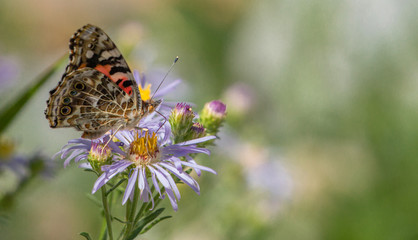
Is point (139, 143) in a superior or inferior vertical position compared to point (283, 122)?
inferior

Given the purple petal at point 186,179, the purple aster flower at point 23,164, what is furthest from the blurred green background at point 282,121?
the purple petal at point 186,179

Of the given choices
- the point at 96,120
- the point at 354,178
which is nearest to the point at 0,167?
the point at 96,120

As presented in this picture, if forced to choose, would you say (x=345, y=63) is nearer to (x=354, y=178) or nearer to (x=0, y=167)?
(x=354, y=178)

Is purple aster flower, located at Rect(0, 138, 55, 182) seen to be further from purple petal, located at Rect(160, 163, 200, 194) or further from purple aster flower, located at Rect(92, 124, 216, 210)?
purple petal, located at Rect(160, 163, 200, 194)

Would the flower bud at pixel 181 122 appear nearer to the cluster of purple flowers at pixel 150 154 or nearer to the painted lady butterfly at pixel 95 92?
the cluster of purple flowers at pixel 150 154

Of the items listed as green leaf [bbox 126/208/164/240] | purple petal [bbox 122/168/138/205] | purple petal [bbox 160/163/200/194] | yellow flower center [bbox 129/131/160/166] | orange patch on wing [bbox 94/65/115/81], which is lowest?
green leaf [bbox 126/208/164/240]

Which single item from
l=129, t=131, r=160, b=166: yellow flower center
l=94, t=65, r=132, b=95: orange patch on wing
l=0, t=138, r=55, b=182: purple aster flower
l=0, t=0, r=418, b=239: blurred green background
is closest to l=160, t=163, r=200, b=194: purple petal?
l=129, t=131, r=160, b=166: yellow flower center

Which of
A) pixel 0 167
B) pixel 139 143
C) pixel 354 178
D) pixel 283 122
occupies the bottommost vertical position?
pixel 0 167

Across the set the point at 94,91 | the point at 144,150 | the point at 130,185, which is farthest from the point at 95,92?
the point at 130,185
